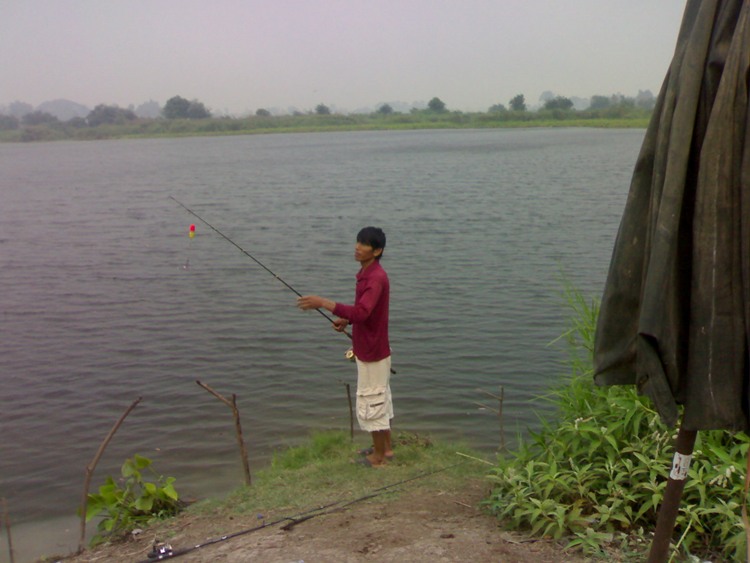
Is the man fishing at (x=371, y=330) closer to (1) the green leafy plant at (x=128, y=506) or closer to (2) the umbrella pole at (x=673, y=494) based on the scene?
(1) the green leafy plant at (x=128, y=506)

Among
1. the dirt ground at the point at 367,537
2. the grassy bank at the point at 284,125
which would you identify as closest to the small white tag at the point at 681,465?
the dirt ground at the point at 367,537

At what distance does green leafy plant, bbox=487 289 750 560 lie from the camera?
3438 mm

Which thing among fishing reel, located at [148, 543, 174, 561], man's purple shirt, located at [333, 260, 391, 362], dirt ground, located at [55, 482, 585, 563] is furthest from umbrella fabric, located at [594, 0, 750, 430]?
man's purple shirt, located at [333, 260, 391, 362]

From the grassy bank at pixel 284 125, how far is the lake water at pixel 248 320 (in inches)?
2259

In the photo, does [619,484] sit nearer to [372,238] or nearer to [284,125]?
[372,238]

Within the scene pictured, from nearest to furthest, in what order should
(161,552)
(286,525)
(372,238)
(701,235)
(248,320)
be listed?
1. (701,235)
2. (161,552)
3. (286,525)
4. (372,238)
5. (248,320)

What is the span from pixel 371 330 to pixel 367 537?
1.63 m

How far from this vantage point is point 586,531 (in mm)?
3561

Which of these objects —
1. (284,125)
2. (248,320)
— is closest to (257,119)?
(284,125)

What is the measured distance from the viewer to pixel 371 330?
17.2 feet

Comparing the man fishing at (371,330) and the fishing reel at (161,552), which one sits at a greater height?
the man fishing at (371,330)

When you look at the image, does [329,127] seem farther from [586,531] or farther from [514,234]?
[586,531]

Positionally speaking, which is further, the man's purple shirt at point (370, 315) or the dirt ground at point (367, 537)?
the man's purple shirt at point (370, 315)

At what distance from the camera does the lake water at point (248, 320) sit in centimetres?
731
